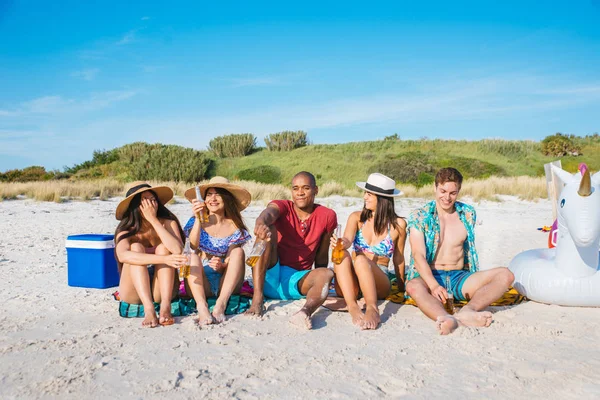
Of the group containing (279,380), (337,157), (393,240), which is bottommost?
(279,380)

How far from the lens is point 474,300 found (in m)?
4.68

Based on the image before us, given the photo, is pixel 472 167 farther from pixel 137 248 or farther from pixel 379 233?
pixel 137 248

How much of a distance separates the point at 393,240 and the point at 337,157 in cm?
2925

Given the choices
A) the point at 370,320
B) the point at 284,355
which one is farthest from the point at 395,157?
the point at 284,355

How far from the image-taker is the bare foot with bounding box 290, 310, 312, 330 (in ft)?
14.5

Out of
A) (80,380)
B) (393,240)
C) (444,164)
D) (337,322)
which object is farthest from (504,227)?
(444,164)

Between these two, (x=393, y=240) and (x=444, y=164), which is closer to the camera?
(x=393, y=240)

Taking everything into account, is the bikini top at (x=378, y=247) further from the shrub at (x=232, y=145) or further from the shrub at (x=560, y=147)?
the shrub at (x=560, y=147)

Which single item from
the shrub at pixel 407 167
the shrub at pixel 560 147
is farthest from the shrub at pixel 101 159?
the shrub at pixel 560 147

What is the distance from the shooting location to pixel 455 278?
501 cm

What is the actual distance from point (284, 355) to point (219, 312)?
1.01 meters

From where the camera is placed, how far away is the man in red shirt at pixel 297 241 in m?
5.03

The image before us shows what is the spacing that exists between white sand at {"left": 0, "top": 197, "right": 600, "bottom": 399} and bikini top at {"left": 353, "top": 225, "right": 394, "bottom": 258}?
51 cm

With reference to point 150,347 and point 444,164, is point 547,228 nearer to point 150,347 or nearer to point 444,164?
point 150,347
